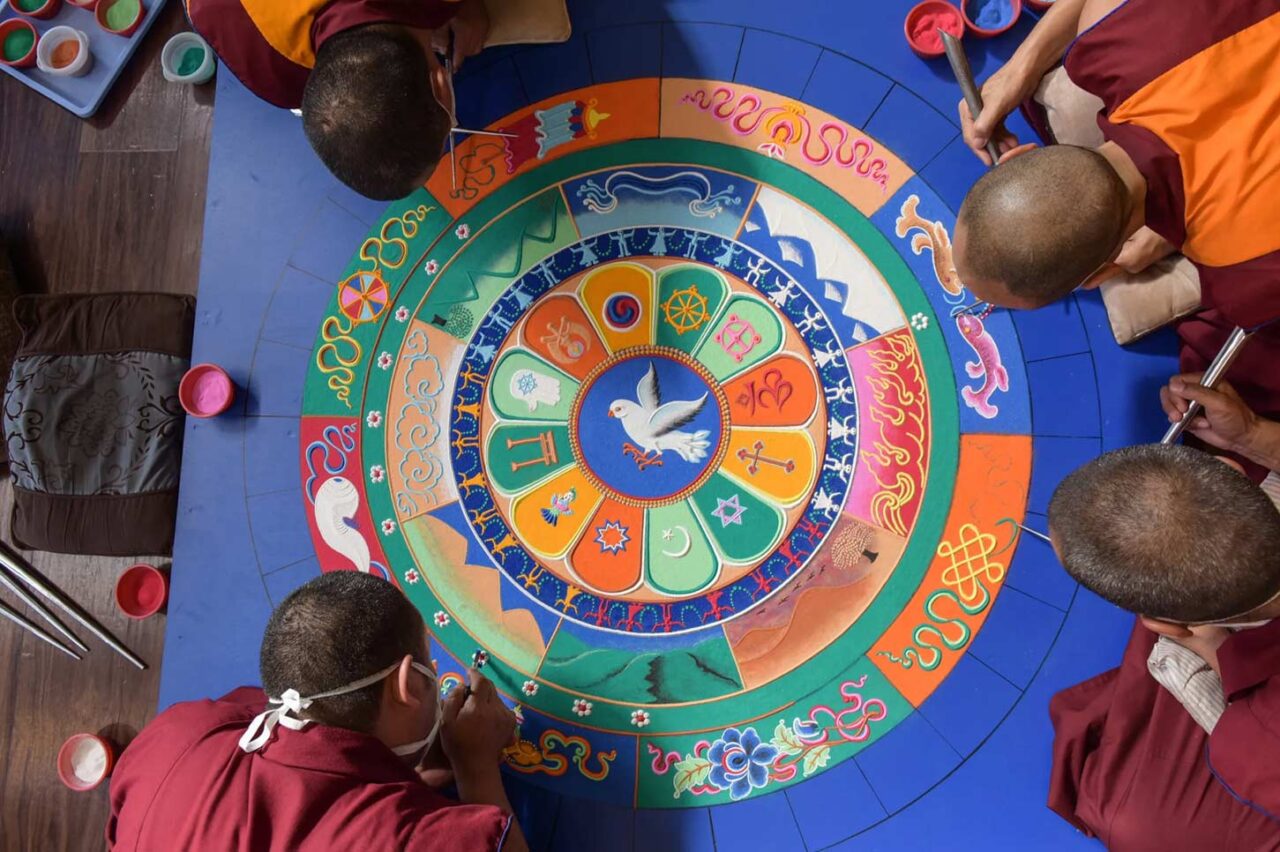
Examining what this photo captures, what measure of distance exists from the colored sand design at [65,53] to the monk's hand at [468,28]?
1716mm

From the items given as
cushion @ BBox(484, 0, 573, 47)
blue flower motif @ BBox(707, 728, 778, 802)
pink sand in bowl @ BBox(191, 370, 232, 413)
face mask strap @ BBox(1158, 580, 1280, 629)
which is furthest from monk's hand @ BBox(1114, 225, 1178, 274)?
pink sand in bowl @ BBox(191, 370, 232, 413)

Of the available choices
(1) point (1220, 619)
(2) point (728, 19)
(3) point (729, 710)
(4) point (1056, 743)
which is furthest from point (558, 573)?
(2) point (728, 19)

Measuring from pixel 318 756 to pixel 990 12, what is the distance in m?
3.04

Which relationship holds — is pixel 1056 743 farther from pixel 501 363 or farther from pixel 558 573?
pixel 501 363

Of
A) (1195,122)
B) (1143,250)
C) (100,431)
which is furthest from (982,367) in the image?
(100,431)

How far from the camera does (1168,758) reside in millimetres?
2420

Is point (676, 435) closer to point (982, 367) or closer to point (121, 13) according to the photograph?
point (982, 367)

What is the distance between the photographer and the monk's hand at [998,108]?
8.97 feet

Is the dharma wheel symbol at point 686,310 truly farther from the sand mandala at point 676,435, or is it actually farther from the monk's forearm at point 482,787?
the monk's forearm at point 482,787

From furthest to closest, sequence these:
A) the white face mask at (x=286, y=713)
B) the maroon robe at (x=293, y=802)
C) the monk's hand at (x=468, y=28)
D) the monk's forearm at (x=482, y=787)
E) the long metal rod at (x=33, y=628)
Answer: the long metal rod at (x=33, y=628) < the monk's hand at (x=468, y=28) < the monk's forearm at (x=482, y=787) < the white face mask at (x=286, y=713) < the maroon robe at (x=293, y=802)

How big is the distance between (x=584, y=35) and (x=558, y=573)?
1.88 metres

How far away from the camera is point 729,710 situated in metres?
2.73

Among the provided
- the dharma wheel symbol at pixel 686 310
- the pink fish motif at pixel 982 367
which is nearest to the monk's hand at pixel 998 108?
the pink fish motif at pixel 982 367

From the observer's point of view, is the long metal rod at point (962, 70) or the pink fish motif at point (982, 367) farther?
the pink fish motif at point (982, 367)
